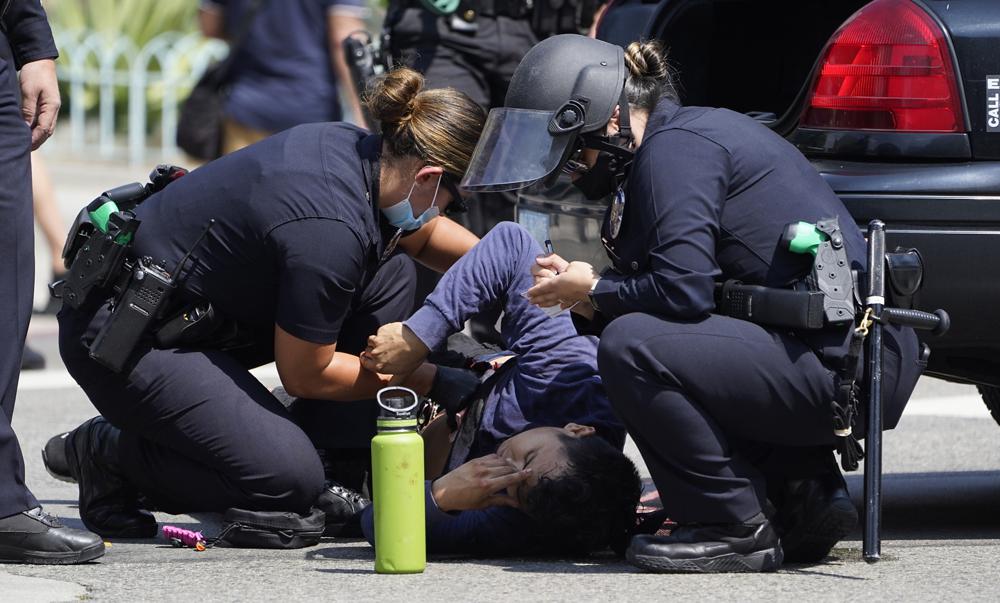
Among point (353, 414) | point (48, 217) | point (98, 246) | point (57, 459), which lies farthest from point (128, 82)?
point (98, 246)

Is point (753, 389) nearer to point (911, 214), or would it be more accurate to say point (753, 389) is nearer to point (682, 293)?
point (682, 293)

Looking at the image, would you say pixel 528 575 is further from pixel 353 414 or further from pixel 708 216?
pixel 353 414

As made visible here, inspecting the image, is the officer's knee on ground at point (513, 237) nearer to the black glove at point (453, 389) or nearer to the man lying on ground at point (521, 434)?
the man lying on ground at point (521, 434)

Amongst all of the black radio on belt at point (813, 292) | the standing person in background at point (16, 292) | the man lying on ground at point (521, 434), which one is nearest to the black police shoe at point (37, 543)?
the standing person in background at point (16, 292)

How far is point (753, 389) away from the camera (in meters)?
3.45

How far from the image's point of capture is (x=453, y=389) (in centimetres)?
404

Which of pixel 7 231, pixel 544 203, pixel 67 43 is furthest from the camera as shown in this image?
pixel 67 43

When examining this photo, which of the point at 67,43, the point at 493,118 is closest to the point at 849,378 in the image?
the point at 493,118

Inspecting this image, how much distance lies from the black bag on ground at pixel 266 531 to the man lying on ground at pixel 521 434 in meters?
0.26

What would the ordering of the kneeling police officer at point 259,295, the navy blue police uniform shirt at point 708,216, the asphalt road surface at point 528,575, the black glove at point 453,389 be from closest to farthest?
the asphalt road surface at point 528,575
the navy blue police uniform shirt at point 708,216
the kneeling police officer at point 259,295
the black glove at point 453,389

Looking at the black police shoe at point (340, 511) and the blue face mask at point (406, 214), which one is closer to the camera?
the blue face mask at point (406, 214)

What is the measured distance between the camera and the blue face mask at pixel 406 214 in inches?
155

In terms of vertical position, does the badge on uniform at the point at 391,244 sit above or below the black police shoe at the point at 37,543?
above

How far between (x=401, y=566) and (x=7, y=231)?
3.55 feet
